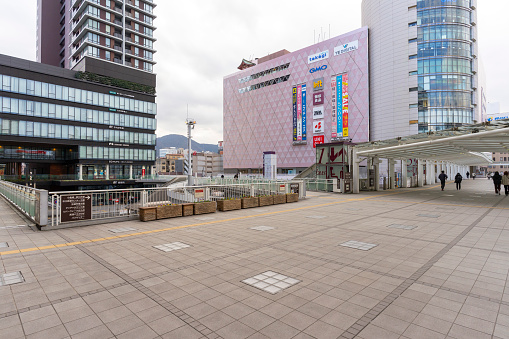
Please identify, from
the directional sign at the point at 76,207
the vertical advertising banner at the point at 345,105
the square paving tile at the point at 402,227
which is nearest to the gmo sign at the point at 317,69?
the vertical advertising banner at the point at 345,105

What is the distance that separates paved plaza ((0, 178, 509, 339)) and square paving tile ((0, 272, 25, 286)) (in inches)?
1.9

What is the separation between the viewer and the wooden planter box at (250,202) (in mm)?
15332

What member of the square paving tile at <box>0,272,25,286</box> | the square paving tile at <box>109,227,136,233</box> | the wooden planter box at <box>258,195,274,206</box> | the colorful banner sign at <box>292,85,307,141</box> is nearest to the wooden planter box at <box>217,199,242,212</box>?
the wooden planter box at <box>258,195,274,206</box>

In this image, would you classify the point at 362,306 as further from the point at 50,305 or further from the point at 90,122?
the point at 90,122

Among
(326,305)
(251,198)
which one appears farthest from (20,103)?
(326,305)

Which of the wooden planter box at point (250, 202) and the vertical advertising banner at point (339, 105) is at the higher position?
the vertical advertising banner at point (339, 105)

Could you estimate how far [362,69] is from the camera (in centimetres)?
5950

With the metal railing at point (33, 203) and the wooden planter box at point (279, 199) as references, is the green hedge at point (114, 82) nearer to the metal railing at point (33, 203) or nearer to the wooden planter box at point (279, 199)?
the metal railing at point (33, 203)

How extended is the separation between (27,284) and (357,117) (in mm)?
61936

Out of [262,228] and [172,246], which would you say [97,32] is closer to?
[262,228]

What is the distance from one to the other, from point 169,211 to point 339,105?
57.0 meters

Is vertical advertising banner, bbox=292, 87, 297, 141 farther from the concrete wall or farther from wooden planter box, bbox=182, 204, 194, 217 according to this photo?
wooden planter box, bbox=182, 204, 194, 217

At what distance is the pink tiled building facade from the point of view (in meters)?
60.3

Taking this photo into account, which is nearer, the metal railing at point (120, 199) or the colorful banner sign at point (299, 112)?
the metal railing at point (120, 199)
